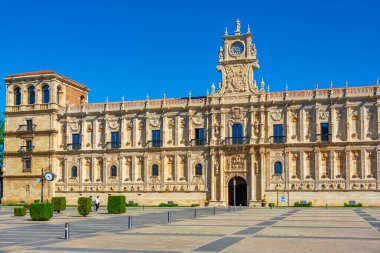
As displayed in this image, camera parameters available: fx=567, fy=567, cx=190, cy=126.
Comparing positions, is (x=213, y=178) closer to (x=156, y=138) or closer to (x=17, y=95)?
(x=156, y=138)

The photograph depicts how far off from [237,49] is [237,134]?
37.4 feet

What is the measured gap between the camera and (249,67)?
74.6 meters

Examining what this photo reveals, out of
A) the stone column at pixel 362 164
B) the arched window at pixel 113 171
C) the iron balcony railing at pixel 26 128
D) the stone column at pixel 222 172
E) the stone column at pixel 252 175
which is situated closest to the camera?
the stone column at pixel 362 164

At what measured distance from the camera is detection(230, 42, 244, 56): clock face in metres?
75.5

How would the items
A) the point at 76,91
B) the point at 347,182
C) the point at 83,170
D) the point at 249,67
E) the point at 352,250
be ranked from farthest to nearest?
1. the point at 76,91
2. the point at 83,170
3. the point at 249,67
4. the point at 347,182
5. the point at 352,250

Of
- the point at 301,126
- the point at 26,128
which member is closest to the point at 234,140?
the point at 301,126

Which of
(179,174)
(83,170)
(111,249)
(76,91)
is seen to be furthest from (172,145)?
(111,249)

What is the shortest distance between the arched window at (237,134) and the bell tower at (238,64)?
436 centimetres

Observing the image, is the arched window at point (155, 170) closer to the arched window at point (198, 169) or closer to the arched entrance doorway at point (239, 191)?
the arched window at point (198, 169)

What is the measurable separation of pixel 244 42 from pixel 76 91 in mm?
27983

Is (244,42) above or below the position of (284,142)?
above

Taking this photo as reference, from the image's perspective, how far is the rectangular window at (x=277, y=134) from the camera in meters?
72.2

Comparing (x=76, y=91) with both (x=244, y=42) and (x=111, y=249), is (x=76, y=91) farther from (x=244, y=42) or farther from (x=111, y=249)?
(x=111, y=249)

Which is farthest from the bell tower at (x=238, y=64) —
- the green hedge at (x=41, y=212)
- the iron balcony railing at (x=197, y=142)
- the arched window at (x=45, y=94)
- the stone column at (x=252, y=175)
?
the green hedge at (x=41, y=212)
